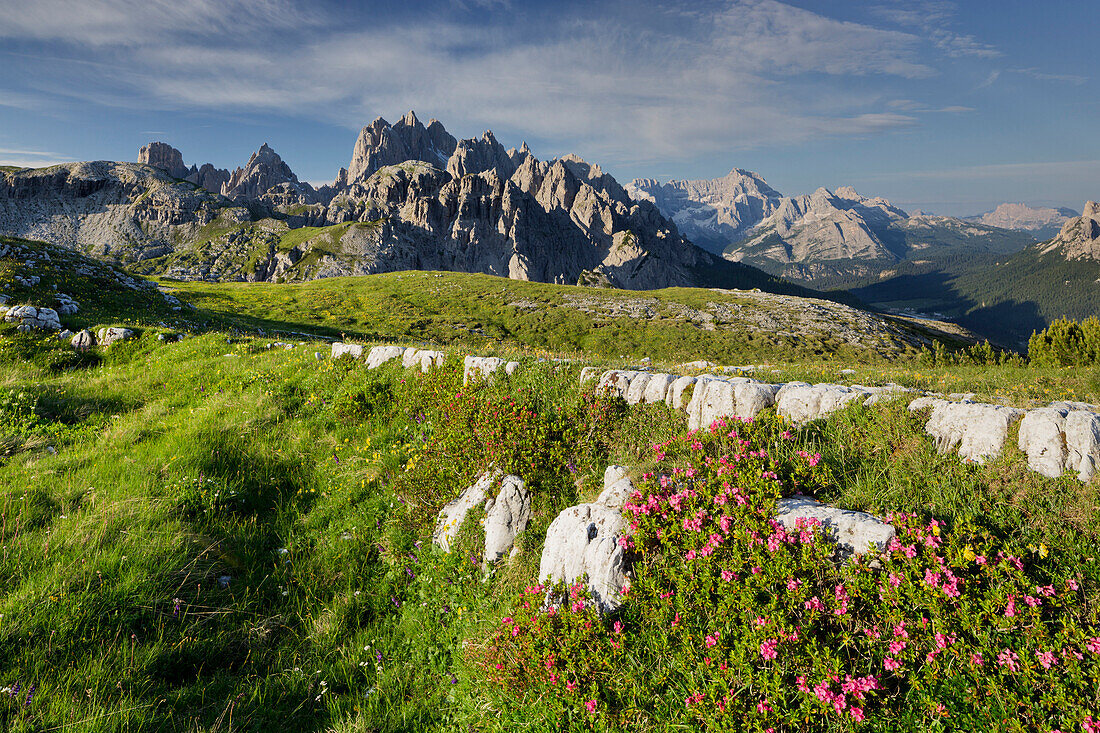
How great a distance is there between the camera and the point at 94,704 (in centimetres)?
396

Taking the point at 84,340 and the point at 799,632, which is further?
the point at 84,340

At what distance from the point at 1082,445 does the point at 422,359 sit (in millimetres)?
11616

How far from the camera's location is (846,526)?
15.8ft

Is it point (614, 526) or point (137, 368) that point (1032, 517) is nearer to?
point (614, 526)

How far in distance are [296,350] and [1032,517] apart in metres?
16.9

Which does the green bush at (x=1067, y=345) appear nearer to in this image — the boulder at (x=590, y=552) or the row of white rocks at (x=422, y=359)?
the row of white rocks at (x=422, y=359)

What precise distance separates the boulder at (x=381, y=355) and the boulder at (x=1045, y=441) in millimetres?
12310

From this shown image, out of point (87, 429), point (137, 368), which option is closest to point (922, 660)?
point (87, 429)

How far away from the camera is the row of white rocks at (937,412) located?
508 centimetres

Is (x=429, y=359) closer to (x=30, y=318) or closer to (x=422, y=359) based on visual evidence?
(x=422, y=359)

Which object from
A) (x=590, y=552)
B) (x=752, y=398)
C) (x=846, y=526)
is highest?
(x=752, y=398)

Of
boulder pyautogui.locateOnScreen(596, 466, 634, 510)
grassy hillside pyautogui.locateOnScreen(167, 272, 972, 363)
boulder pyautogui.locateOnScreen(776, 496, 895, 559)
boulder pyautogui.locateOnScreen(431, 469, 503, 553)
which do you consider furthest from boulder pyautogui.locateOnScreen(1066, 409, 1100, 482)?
grassy hillside pyautogui.locateOnScreen(167, 272, 972, 363)

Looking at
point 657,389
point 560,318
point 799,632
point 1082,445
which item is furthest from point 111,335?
point 560,318

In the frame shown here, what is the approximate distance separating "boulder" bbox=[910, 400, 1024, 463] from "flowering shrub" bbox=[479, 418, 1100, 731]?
179 cm
